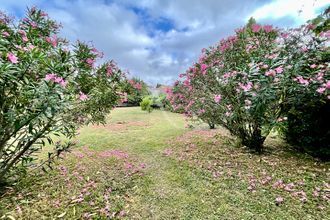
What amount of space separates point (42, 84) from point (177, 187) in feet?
7.14

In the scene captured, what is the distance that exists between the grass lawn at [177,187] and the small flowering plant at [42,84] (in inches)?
24.1

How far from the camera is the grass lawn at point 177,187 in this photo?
2357mm

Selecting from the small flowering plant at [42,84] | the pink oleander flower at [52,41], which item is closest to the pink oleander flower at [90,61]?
the small flowering plant at [42,84]

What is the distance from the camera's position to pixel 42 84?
2.02 m

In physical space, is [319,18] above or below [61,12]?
above

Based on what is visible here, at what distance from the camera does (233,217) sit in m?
2.23

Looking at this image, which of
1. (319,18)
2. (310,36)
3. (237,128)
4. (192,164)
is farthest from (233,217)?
(319,18)

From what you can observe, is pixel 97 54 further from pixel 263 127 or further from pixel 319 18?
pixel 319 18

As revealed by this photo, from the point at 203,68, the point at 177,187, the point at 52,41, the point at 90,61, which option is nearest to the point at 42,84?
the point at 90,61

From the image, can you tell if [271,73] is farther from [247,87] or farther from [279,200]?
[279,200]

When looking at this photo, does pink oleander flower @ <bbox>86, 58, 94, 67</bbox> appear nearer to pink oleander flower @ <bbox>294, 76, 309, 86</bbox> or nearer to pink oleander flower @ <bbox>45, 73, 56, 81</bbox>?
pink oleander flower @ <bbox>45, 73, 56, 81</bbox>

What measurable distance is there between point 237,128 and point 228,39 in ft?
6.76

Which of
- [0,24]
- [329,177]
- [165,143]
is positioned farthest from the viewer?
Answer: [165,143]

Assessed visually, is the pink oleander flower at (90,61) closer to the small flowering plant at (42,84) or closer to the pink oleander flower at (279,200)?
the small flowering plant at (42,84)
